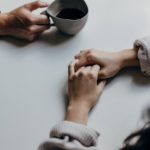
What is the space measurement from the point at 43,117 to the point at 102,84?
15cm

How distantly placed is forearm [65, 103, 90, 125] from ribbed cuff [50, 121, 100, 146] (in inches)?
1.4

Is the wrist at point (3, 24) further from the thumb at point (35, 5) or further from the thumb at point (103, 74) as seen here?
the thumb at point (103, 74)

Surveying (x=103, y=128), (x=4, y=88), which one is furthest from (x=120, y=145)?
(x=4, y=88)

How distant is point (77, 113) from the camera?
697 mm

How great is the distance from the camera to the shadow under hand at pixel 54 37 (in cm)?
88

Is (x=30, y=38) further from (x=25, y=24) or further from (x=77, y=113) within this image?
(x=77, y=113)

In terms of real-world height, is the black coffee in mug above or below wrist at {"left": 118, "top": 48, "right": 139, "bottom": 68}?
above

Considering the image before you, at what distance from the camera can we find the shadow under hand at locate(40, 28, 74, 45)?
2.88ft

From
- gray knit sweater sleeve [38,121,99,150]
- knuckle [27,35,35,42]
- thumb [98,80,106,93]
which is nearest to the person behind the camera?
gray knit sweater sleeve [38,121,99,150]

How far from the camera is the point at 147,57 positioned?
77 centimetres

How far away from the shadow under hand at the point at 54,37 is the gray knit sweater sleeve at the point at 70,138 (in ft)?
0.92

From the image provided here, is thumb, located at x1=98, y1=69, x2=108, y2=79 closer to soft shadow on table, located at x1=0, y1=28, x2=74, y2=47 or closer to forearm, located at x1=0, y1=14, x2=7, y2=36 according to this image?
soft shadow on table, located at x1=0, y1=28, x2=74, y2=47

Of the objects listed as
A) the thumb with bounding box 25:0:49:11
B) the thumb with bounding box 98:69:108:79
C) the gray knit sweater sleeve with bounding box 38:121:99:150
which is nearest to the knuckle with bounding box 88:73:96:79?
the thumb with bounding box 98:69:108:79

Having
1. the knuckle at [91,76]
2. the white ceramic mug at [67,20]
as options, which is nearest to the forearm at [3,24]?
the white ceramic mug at [67,20]
